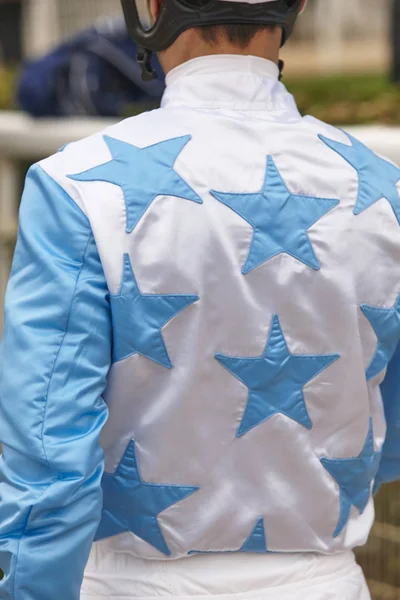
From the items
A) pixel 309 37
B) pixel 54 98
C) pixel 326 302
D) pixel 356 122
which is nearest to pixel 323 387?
pixel 326 302

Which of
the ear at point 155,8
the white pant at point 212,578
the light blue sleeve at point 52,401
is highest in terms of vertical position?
the ear at point 155,8

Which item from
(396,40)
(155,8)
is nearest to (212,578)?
(155,8)

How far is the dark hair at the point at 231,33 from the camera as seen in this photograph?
6.61 feet

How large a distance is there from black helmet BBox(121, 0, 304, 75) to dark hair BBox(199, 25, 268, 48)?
0.04 ft

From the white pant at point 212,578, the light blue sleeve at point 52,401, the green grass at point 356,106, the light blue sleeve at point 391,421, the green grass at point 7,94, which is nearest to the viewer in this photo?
the light blue sleeve at point 52,401

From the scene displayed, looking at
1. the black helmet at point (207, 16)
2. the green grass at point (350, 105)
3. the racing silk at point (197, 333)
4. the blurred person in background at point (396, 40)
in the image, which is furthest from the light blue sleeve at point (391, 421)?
the blurred person in background at point (396, 40)

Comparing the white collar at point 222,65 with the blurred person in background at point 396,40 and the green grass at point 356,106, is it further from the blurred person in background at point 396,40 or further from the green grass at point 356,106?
the blurred person in background at point 396,40

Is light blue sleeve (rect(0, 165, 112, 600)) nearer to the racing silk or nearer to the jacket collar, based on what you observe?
the racing silk

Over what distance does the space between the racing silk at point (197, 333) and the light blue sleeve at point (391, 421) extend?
133 millimetres

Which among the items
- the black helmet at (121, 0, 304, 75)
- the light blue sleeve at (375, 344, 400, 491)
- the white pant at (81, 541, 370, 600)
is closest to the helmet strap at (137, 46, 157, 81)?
the black helmet at (121, 0, 304, 75)

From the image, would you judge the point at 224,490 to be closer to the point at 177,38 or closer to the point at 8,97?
the point at 177,38

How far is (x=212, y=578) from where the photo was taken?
203 centimetres

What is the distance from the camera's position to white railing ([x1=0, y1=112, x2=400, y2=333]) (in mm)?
4617

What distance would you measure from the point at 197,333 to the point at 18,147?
3043 millimetres
